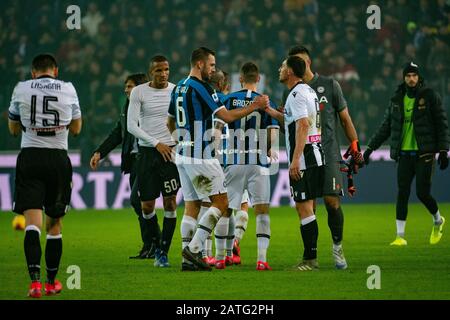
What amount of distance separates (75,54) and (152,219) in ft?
42.7

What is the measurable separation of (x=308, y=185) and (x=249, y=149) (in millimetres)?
1124

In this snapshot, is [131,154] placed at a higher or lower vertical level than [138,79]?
lower

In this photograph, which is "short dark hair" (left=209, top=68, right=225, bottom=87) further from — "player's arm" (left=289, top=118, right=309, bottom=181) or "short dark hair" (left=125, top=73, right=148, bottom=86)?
"player's arm" (left=289, top=118, right=309, bottom=181)

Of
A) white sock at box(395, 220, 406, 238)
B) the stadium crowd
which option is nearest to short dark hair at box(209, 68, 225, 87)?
white sock at box(395, 220, 406, 238)

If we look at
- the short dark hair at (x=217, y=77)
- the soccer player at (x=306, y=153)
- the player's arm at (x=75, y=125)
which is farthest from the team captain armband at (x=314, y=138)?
the player's arm at (x=75, y=125)

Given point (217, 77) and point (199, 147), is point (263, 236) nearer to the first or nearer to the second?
point (199, 147)

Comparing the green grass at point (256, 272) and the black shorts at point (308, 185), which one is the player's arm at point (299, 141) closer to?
the black shorts at point (308, 185)

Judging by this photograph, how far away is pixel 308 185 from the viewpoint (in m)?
10.3

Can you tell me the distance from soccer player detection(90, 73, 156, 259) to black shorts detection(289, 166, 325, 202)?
2364mm

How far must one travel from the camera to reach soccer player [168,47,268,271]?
10.3 metres

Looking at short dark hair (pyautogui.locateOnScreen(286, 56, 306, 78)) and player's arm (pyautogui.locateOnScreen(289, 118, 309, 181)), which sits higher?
short dark hair (pyautogui.locateOnScreen(286, 56, 306, 78))

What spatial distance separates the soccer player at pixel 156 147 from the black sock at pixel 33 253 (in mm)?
2701

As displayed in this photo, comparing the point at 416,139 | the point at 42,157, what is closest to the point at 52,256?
the point at 42,157
